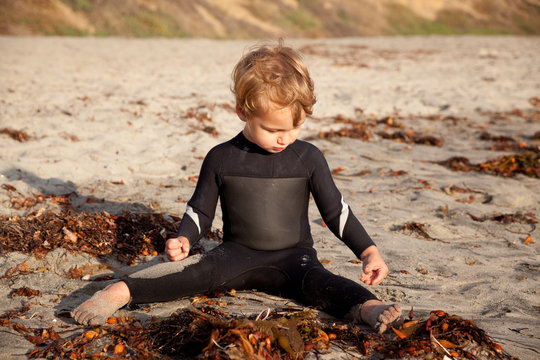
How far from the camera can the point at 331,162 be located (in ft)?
21.1

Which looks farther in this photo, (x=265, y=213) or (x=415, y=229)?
(x=415, y=229)

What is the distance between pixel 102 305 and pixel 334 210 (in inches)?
54.5

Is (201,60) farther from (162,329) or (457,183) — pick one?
(162,329)

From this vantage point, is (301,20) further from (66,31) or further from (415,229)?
(415,229)

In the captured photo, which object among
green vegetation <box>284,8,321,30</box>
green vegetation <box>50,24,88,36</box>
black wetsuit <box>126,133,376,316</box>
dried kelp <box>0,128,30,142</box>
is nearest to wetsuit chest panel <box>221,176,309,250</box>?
black wetsuit <box>126,133,376,316</box>

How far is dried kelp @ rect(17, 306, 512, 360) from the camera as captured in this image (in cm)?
221

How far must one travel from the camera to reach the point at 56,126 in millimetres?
6641

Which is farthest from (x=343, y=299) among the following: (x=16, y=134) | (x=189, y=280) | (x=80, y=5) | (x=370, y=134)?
(x=80, y=5)

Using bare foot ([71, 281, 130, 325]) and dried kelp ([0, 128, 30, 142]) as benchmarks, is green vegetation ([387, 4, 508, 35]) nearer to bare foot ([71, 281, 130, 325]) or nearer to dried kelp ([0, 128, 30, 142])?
dried kelp ([0, 128, 30, 142])

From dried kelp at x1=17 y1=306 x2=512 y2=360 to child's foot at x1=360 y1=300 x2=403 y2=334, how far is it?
0.04 meters

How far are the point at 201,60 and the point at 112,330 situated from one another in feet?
37.0

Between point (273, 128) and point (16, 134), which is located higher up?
point (273, 128)

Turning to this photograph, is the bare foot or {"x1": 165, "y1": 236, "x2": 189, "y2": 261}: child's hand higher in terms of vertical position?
{"x1": 165, "y1": 236, "x2": 189, "y2": 261}: child's hand

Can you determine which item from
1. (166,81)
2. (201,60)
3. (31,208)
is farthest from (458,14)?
(31,208)
